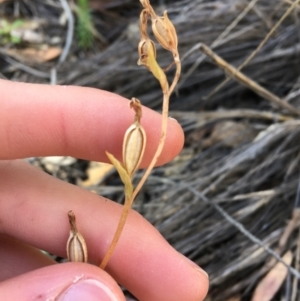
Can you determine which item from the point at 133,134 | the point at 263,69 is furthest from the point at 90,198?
the point at 263,69

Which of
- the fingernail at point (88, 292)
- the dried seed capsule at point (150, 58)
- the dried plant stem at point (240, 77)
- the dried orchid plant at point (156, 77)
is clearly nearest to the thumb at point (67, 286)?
the fingernail at point (88, 292)

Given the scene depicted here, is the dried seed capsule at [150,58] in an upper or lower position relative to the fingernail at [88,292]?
upper

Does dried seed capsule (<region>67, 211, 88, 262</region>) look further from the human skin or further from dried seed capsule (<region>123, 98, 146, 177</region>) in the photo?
dried seed capsule (<region>123, 98, 146, 177</region>)

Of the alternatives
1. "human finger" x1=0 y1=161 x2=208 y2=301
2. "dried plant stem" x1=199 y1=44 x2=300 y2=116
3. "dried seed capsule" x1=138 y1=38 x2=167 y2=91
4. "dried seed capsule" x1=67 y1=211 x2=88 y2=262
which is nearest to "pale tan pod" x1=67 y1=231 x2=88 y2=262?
"dried seed capsule" x1=67 y1=211 x2=88 y2=262

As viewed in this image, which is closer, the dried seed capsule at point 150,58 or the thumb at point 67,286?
the dried seed capsule at point 150,58

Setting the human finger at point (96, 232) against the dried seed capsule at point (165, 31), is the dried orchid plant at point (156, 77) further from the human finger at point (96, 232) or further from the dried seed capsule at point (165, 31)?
the human finger at point (96, 232)

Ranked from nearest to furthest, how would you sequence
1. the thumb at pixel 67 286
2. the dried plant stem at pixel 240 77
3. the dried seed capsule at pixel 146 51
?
the dried seed capsule at pixel 146 51 < the thumb at pixel 67 286 < the dried plant stem at pixel 240 77

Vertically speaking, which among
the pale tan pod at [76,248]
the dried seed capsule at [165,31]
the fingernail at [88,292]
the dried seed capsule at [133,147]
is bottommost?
the fingernail at [88,292]

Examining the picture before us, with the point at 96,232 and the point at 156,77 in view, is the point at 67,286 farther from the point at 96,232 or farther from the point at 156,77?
the point at 156,77
